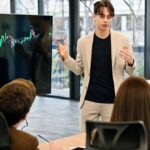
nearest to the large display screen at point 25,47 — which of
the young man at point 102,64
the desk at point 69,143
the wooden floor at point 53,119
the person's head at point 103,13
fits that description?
the young man at point 102,64

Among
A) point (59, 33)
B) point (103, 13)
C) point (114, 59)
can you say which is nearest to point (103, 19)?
point (103, 13)

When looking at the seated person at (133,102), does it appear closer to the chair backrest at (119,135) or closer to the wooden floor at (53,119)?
the chair backrest at (119,135)

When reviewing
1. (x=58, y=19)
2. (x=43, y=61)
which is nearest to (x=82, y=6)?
(x=58, y=19)

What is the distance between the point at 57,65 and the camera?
778cm

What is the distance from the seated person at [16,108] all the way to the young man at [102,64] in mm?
1375

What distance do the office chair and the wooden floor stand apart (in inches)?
110

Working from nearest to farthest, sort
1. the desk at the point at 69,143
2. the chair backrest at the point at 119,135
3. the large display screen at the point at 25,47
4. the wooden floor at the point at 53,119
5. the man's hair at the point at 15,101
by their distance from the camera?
the chair backrest at the point at 119,135
the man's hair at the point at 15,101
the desk at the point at 69,143
the large display screen at the point at 25,47
the wooden floor at the point at 53,119

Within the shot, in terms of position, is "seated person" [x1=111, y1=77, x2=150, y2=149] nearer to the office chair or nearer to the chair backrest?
the chair backrest

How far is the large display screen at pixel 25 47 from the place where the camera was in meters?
2.90

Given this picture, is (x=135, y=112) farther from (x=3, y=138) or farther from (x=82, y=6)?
(x=82, y=6)

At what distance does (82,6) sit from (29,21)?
4.39 m

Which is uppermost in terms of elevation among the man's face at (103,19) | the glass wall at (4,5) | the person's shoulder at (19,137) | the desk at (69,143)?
the glass wall at (4,5)

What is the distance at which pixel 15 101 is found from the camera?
65.9 inches

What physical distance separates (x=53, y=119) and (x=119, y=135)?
14.4 feet
